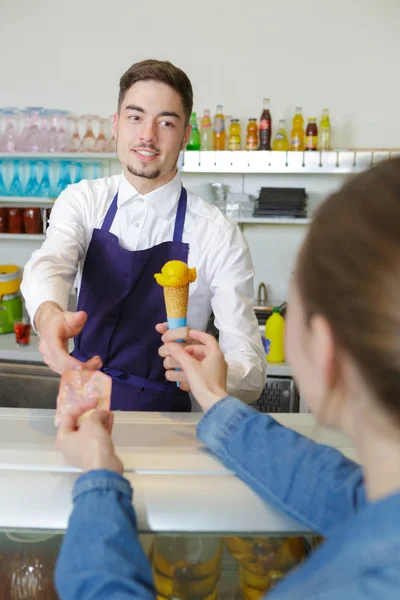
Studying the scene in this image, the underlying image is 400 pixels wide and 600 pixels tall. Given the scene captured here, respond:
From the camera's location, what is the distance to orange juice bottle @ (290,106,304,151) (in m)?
3.93

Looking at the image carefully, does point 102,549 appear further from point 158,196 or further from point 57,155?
point 57,155

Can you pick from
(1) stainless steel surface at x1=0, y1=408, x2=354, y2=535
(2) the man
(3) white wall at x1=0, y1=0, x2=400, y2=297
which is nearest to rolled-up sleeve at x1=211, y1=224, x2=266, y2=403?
(2) the man

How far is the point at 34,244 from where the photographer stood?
4527mm

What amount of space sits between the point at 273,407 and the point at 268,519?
2709 mm

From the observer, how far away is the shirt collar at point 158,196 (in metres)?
2.07

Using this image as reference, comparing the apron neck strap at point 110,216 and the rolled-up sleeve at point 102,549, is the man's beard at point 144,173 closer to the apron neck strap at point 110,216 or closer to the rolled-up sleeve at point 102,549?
the apron neck strap at point 110,216

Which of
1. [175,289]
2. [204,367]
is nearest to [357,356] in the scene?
[204,367]

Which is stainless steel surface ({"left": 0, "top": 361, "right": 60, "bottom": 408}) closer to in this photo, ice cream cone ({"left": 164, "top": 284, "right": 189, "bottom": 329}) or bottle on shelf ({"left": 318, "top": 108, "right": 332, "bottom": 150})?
ice cream cone ({"left": 164, "top": 284, "right": 189, "bottom": 329})

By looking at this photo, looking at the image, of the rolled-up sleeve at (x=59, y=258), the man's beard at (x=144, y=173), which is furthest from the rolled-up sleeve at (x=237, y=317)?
the rolled-up sleeve at (x=59, y=258)

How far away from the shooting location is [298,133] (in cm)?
395

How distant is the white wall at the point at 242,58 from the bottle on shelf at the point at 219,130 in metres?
0.19

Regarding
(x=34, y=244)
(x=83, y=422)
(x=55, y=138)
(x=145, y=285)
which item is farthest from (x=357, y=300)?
(x=34, y=244)

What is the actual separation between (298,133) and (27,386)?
223 cm

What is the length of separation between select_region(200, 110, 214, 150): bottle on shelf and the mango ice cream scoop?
2810 millimetres
